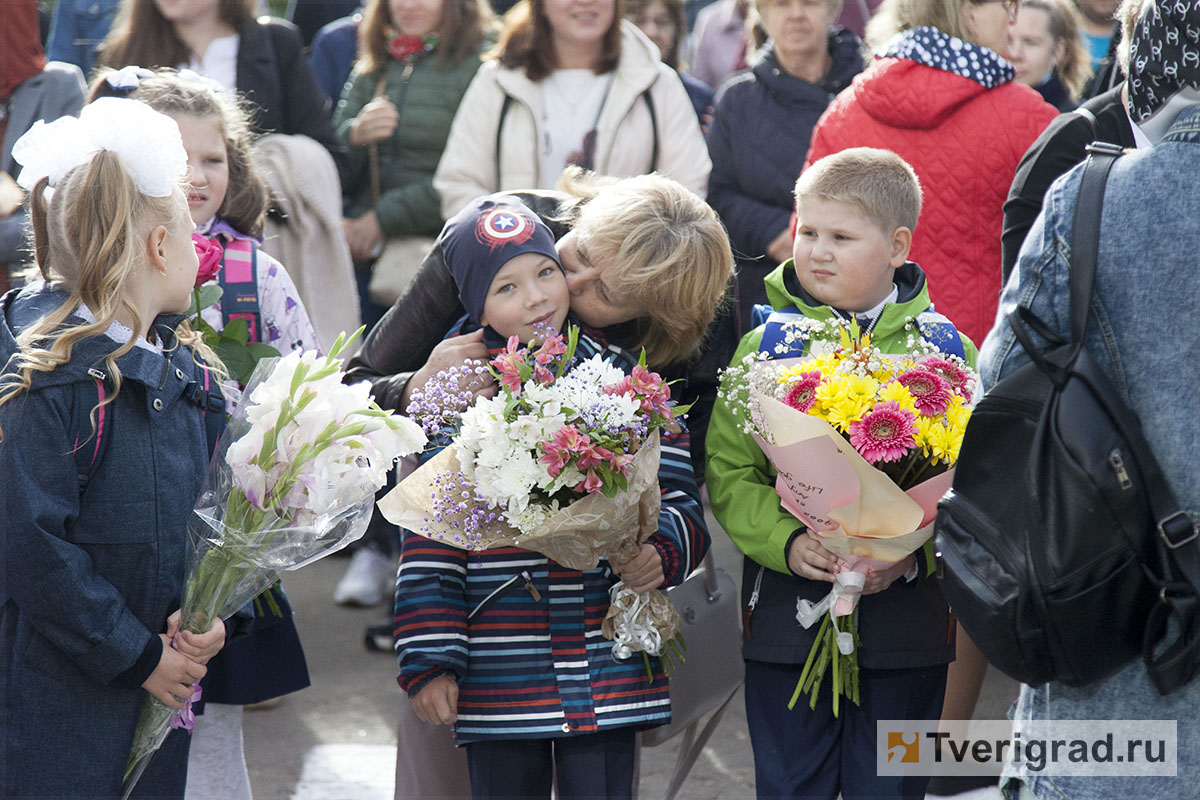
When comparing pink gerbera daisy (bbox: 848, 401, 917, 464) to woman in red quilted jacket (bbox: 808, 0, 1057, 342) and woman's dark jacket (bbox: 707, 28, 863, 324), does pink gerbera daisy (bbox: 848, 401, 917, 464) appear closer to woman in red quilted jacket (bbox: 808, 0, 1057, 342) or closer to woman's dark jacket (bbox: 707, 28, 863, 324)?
woman in red quilted jacket (bbox: 808, 0, 1057, 342)

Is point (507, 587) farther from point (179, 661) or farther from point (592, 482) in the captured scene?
point (179, 661)

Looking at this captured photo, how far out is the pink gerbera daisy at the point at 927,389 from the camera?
9.07 ft

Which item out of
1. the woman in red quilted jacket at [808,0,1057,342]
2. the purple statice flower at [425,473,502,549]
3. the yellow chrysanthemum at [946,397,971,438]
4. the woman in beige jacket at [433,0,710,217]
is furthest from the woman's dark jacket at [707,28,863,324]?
the purple statice flower at [425,473,502,549]

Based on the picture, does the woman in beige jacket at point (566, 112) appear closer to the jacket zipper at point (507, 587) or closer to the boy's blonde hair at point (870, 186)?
the boy's blonde hair at point (870, 186)

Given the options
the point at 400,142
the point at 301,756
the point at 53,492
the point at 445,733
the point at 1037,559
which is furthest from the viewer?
the point at 400,142

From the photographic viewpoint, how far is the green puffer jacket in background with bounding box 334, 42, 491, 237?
17.8 feet

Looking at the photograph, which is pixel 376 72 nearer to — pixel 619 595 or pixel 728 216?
pixel 728 216

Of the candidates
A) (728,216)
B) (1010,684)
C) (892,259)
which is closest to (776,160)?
(728,216)

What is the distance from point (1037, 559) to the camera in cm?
193

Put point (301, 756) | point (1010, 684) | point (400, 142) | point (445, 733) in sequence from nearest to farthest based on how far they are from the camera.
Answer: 1. point (445, 733)
2. point (301, 756)
3. point (1010, 684)
4. point (400, 142)

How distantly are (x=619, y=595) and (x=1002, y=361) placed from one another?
117 cm

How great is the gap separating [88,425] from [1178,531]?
1.96 meters

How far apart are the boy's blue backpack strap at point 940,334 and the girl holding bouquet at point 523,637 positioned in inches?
30.0

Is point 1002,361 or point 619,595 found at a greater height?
point 1002,361
